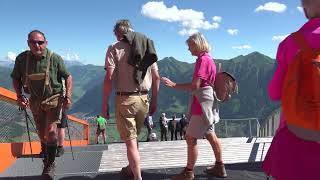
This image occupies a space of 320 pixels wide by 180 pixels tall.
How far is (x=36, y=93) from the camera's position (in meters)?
5.43

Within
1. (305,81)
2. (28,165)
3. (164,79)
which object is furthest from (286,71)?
(28,165)

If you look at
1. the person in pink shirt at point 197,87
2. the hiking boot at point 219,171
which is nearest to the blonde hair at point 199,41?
the person in pink shirt at point 197,87

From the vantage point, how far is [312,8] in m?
2.37

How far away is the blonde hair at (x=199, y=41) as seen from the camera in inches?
206

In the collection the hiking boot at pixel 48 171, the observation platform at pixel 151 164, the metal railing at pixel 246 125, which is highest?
the hiking boot at pixel 48 171

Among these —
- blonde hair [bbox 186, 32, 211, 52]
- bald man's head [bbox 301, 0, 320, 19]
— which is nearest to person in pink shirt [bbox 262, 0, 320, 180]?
bald man's head [bbox 301, 0, 320, 19]

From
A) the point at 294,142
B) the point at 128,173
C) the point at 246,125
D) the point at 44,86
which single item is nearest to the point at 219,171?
the point at 128,173

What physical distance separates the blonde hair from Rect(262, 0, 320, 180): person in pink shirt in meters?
2.81

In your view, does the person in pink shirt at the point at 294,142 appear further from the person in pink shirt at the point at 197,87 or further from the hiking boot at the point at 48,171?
the hiking boot at the point at 48,171

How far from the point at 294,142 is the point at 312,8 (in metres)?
0.67

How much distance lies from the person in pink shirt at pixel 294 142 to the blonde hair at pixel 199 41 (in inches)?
110

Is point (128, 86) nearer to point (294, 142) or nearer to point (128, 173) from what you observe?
point (128, 173)

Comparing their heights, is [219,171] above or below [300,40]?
below

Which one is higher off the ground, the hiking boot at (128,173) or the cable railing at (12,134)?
the cable railing at (12,134)
